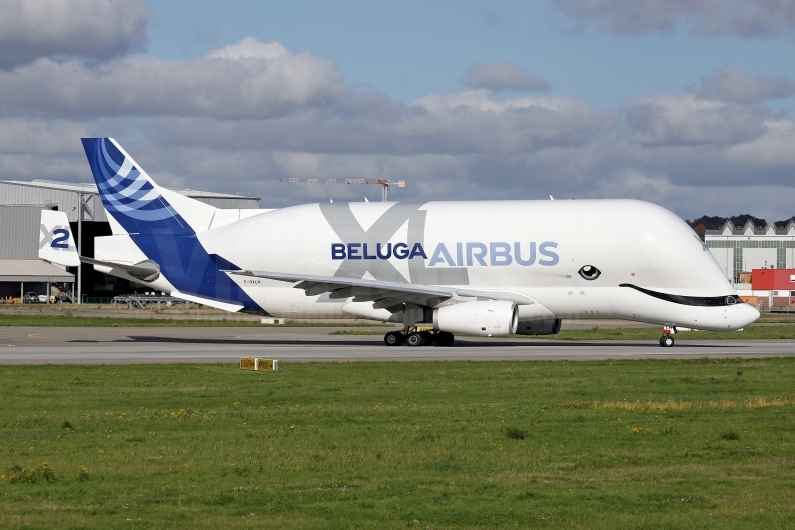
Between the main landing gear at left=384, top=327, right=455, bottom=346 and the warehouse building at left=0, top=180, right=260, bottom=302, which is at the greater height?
the warehouse building at left=0, top=180, right=260, bottom=302

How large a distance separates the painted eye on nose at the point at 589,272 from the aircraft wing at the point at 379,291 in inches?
94.4

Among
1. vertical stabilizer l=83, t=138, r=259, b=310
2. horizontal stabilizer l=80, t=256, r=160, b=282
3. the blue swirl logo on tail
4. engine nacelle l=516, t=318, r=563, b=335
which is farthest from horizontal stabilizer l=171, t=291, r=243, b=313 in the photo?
engine nacelle l=516, t=318, r=563, b=335

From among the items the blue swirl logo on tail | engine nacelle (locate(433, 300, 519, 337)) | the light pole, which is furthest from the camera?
the light pole

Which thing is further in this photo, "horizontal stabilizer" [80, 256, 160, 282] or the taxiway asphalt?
"horizontal stabilizer" [80, 256, 160, 282]

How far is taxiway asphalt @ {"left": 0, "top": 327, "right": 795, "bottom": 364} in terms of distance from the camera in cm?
3547

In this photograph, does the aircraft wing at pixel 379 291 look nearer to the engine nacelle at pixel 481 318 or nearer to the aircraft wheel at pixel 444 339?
the engine nacelle at pixel 481 318

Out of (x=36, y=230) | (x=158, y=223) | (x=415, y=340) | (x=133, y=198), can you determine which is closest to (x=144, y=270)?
(x=158, y=223)

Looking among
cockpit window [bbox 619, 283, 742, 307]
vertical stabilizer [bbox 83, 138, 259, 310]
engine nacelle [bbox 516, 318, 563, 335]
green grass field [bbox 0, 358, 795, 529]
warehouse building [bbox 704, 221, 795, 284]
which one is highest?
warehouse building [bbox 704, 221, 795, 284]

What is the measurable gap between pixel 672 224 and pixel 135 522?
33608 millimetres

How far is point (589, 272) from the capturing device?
4062cm

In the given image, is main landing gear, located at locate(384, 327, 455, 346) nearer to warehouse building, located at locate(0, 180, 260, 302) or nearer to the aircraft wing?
the aircraft wing

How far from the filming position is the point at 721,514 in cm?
1120

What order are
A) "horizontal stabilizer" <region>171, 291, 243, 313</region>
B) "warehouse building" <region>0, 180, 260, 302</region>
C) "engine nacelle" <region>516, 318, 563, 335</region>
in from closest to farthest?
"engine nacelle" <region>516, 318, 563, 335</region> < "horizontal stabilizer" <region>171, 291, 243, 313</region> < "warehouse building" <region>0, 180, 260, 302</region>

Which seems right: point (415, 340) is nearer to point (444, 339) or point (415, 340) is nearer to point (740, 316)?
point (444, 339)
